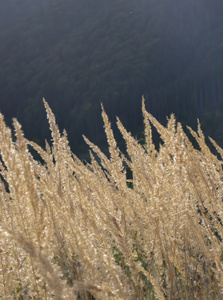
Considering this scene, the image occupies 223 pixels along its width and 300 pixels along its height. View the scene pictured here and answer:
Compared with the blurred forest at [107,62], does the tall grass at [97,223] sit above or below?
below

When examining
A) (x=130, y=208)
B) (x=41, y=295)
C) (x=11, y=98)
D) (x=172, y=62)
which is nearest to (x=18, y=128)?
(x=41, y=295)

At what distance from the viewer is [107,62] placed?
20.8m

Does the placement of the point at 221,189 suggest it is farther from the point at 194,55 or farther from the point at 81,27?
the point at 81,27

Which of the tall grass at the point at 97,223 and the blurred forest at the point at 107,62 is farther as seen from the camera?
the blurred forest at the point at 107,62

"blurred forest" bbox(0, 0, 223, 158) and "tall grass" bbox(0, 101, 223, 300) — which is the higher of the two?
"blurred forest" bbox(0, 0, 223, 158)

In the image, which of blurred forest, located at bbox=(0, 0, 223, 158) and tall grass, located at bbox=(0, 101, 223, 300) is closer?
tall grass, located at bbox=(0, 101, 223, 300)

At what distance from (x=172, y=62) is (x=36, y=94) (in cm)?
754

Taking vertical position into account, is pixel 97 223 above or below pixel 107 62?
below

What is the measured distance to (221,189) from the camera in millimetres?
1542

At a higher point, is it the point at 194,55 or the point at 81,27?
the point at 81,27

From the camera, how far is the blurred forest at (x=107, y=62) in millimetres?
16906

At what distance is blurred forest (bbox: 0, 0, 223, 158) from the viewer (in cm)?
1691

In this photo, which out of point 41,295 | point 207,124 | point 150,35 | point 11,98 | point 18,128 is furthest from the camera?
point 150,35

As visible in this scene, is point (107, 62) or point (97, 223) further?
point (107, 62)
